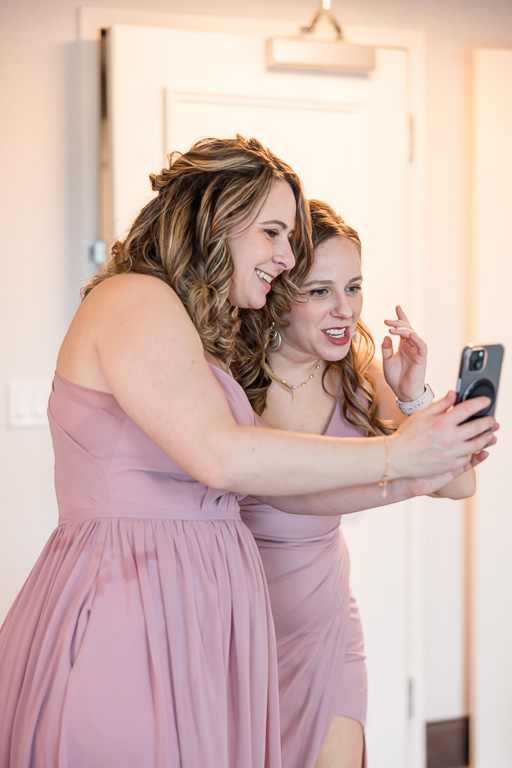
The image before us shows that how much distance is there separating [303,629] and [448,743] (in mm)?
1295

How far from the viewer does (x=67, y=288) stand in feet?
8.14

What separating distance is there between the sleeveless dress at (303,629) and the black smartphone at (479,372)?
704 mm

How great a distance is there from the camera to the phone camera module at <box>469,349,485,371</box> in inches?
52.1

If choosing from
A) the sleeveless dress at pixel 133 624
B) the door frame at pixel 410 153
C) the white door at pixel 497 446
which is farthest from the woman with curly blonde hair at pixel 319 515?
the white door at pixel 497 446

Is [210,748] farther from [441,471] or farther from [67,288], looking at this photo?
[67,288]

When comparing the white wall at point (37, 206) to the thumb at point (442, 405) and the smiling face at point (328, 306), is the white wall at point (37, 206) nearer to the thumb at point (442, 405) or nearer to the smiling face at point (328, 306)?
the smiling face at point (328, 306)

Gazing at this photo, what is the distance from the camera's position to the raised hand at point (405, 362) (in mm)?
1741

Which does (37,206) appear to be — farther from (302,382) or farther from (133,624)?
(133,624)

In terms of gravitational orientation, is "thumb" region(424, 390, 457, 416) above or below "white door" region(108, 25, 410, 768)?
below

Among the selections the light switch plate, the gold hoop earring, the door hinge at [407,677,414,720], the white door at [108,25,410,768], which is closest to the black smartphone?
the gold hoop earring

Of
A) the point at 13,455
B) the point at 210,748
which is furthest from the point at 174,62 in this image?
the point at 210,748

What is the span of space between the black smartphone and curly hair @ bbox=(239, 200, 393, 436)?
2.01ft

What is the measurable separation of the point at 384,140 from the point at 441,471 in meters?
1.59

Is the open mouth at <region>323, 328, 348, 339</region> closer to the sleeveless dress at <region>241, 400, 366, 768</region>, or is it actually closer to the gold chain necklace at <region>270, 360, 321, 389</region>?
the gold chain necklace at <region>270, 360, 321, 389</region>
